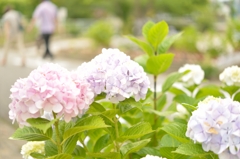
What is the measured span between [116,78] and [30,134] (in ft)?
1.05

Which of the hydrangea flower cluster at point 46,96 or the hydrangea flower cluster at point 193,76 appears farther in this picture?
the hydrangea flower cluster at point 193,76

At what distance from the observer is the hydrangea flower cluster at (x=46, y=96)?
124 centimetres

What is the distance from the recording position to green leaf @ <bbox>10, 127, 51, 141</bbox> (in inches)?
53.3

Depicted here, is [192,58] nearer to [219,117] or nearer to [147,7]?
[147,7]

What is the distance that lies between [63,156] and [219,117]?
19.5 inches

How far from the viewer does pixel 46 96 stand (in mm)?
1230

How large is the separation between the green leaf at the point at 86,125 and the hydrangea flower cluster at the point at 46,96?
5 cm

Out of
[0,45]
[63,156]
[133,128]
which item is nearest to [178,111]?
[133,128]

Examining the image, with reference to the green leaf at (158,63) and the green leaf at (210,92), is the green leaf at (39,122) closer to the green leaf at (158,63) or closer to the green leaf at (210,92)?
A: the green leaf at (158,63)

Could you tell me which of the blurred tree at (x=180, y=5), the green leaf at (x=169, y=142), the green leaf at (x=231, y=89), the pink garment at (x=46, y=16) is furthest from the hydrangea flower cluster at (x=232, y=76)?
the blurred tree at (x=180, y=5)

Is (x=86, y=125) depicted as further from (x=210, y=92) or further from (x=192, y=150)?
(x=210, y=92)

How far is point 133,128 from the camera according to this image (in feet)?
4.93

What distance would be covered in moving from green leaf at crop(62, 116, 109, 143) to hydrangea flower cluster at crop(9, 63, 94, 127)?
5 centimetres

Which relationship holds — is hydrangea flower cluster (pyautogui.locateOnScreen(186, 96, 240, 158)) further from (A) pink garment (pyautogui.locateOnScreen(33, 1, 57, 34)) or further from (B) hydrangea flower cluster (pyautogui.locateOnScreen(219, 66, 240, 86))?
(A) pink garment (pyautogui.locateOnScreen(33, 1, 57, 34))
